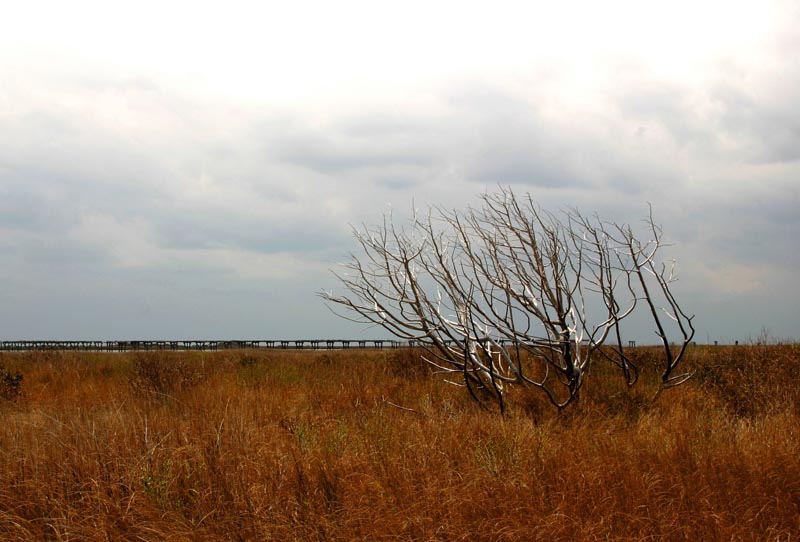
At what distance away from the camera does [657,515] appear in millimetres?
5730

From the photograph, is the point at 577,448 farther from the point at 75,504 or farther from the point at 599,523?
the point at 75,504

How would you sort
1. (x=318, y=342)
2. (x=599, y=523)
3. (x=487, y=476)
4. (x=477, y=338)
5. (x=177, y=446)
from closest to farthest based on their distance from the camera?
1. (x=599, y=523)
2. (x=487, y=476)
3. (x=177, y=446)
4. (x=477, y=338)
5. (x=318, y=342)

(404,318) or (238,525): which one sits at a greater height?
(404,318)

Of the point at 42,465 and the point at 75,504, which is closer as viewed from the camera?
the point at 75,504

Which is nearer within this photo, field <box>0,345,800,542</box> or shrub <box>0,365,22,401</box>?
field <box>0,345,800,542</box>

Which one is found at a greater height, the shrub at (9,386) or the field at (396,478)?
the shrub at (9,386)

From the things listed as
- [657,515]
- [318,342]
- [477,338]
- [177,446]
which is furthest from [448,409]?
[318,342]

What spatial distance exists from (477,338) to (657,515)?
201 inches

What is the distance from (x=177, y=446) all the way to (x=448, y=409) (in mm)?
4520

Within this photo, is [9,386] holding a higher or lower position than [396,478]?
higher

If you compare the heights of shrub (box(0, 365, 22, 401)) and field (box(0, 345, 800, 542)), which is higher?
shrub (box(0, 365, 22, 401))

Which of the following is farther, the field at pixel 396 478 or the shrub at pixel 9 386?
the shrub at pixel 9 386

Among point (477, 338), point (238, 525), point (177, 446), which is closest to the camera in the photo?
point (238, 525)

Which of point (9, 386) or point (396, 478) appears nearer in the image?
point (396, 478)
